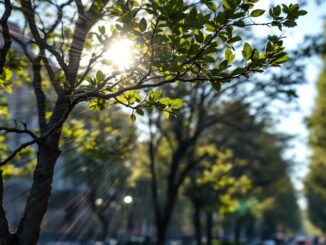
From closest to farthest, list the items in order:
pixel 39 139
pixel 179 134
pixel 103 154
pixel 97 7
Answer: pixel 39 139 → pixel 97 7 → pixel 103 154 → pixel 179 134

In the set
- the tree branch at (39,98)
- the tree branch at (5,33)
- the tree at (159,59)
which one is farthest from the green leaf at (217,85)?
the tree branch at (39,98)

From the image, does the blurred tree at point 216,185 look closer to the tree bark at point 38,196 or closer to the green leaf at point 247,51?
the tree bark at point 38,196

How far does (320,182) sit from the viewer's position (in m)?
36.0

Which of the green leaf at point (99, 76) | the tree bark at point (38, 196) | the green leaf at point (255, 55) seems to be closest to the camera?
the green leaf at point (255, 55)

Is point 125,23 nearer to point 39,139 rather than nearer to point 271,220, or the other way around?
point 39,139

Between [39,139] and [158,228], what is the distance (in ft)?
36.7

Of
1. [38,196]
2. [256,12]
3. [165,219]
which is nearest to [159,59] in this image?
[256,12]

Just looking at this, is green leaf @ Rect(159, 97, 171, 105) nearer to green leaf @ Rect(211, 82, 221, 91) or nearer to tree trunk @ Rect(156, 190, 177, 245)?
green leaf @ Rect(211, 82, 221, 91)

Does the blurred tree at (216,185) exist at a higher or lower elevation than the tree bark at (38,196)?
higher

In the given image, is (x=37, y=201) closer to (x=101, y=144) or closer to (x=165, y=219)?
(x=101, y=144)

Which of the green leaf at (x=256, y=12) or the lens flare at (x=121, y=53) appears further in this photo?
the lens flare at (x=121, y=53)

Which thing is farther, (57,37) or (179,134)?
(179,134)

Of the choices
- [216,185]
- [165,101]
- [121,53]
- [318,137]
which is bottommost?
[165,101]

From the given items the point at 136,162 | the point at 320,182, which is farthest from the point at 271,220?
the point at 136,162
